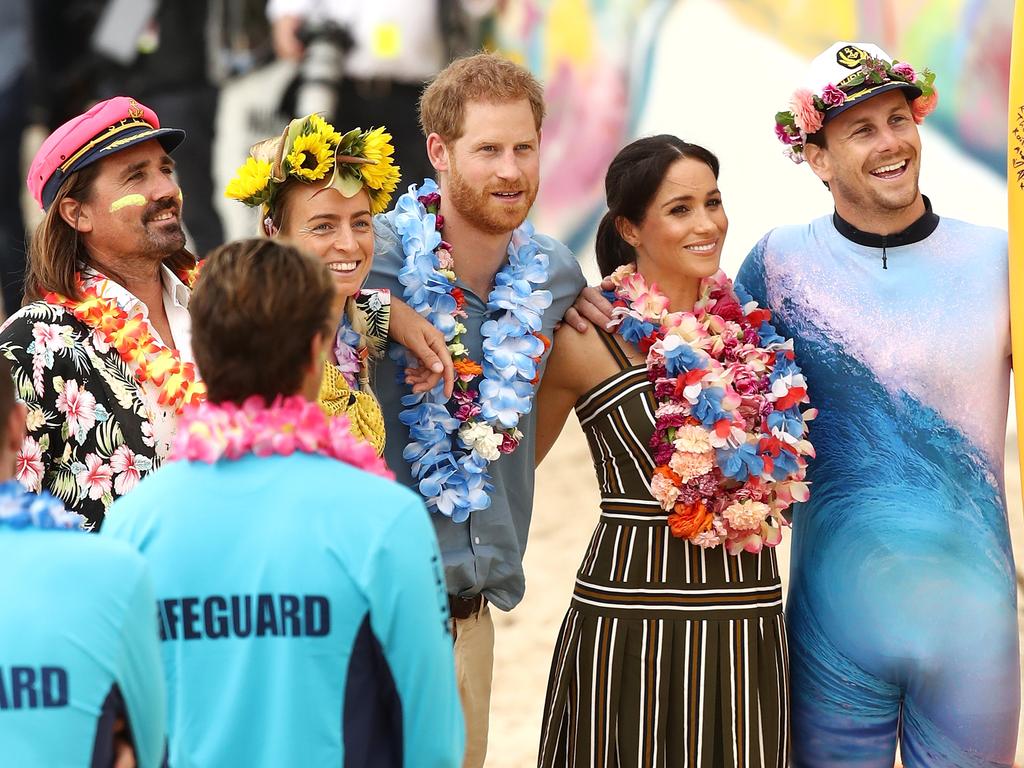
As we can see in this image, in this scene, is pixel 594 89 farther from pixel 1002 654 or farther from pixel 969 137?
pixel 1002 654

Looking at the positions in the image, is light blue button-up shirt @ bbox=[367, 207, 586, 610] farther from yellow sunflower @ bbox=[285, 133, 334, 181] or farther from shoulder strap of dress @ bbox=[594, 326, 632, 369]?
yellow sunflower @ bbox=[285, 133, 334, 181]

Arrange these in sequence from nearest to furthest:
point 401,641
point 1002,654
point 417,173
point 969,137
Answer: point 401,641 < point 1002,654 < point 969,137 < point 417,173

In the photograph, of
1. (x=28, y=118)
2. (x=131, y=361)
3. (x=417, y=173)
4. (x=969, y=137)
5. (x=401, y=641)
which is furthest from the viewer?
(x=28, y=118)

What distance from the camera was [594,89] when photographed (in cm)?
1012

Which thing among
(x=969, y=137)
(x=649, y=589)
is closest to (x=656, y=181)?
(x=649, y=589)

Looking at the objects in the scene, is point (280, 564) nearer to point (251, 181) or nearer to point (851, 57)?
point (251, 181)

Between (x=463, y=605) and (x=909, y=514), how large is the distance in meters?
1.12

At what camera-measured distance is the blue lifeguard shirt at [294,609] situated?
2.04 meters

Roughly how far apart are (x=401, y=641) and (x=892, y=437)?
1801mm

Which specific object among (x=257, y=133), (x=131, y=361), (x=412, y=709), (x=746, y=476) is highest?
(x=257, y=133)

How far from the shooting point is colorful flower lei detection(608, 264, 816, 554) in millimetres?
3430

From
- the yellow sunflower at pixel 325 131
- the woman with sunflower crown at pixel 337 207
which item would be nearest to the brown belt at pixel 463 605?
Result: the woman with sunflower crown at pixel 337 207

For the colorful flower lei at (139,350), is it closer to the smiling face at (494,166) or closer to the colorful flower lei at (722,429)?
the smiling face at (494,166)

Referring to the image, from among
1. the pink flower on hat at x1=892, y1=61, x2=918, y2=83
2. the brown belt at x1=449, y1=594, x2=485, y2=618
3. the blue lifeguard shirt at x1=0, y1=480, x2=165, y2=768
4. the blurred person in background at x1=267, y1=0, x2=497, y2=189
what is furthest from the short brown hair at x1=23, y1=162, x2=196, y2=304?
the blurred person in background at x1=267, y1=0, x2=497, y2=189
